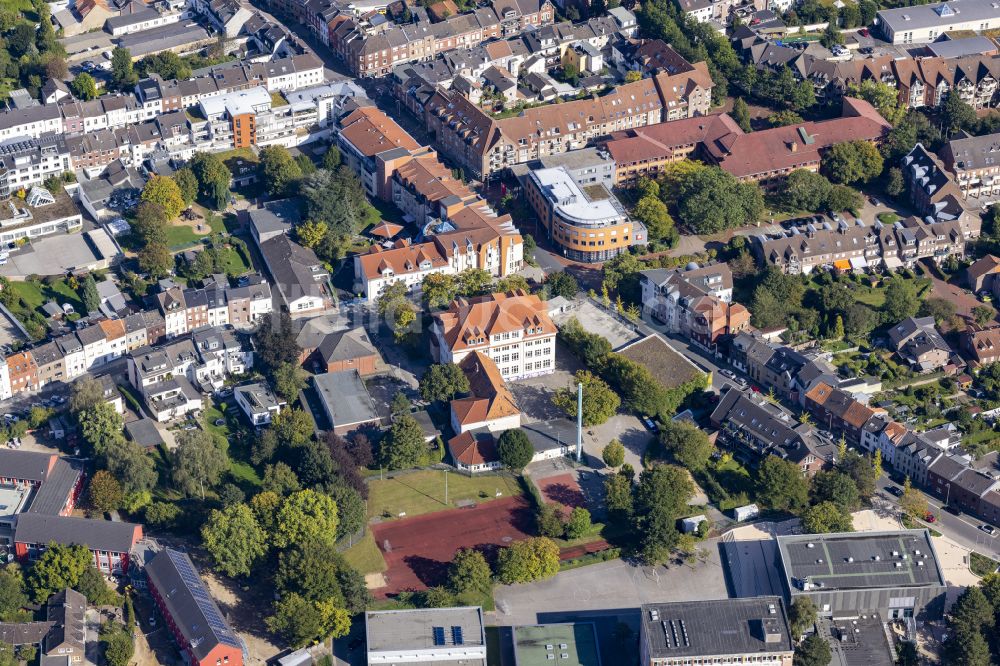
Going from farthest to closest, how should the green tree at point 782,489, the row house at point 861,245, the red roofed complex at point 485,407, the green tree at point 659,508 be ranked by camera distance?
the row house at point 861,245 → the red roofed complex at point 485,407 → the green tree at point 782,489 → the green tree at point 659,508

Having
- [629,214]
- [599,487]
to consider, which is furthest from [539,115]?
[599,487]

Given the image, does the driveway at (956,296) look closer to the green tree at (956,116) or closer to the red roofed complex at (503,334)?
the green tree at (956,116)

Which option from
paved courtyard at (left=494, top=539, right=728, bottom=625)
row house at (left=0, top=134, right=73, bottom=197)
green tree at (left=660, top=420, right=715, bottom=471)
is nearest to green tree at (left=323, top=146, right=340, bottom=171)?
row house at (left=0, top=134, right=73, bottom=197)

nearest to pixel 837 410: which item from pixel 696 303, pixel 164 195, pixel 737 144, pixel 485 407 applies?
pixel 696 303

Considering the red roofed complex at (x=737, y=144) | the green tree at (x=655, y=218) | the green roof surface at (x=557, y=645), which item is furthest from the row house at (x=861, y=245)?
the green roof surface at (x=557, y=645)

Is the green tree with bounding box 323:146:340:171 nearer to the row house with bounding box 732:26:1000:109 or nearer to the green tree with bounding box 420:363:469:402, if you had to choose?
the green tree with bounding box 420:363:469:402

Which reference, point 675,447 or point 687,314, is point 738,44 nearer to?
point 687,314
